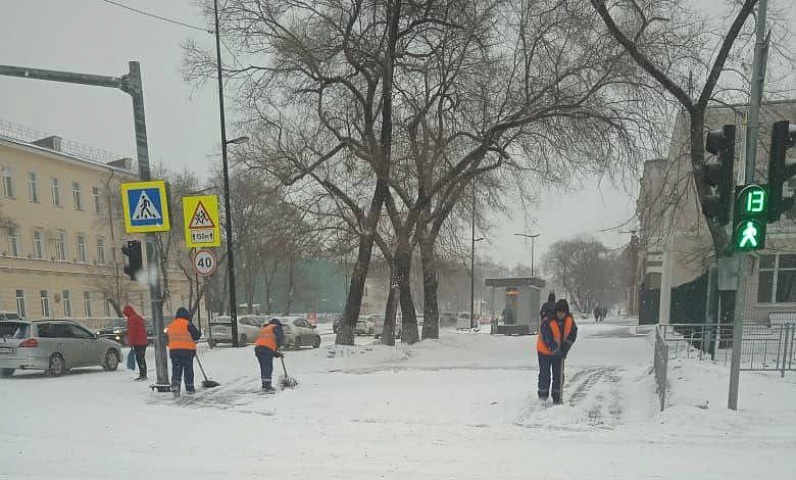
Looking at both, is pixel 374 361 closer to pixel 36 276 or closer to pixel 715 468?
pixel 715 468

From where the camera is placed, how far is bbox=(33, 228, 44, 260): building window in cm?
3209

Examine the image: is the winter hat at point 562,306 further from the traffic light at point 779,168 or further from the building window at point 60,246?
the building window at point 60,246

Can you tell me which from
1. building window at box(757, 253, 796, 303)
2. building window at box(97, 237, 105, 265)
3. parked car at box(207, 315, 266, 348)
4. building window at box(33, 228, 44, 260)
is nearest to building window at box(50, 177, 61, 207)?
building window at box(33, 228, 44, 260)

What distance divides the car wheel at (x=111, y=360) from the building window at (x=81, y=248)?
28.0 meters

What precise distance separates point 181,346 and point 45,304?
31465mm

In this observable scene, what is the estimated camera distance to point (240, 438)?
19.1 ft

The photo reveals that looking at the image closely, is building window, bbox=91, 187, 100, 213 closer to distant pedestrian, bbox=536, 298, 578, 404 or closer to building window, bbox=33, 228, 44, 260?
building window, bbox=33, 228, 44, 260

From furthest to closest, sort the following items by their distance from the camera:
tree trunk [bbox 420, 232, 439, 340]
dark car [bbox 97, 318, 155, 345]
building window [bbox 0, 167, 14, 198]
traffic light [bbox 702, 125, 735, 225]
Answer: building window [bbox 0, 167, 14, 198]
dark car [bbox 97, 318, 155, 345]
tree trunk [bbox 420, 232, 439, 340]
traffic light [bbox 702, 125, 735, 225]

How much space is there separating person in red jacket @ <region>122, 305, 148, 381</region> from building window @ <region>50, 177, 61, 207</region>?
2957cm

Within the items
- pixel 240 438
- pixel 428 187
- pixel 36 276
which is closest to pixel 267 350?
pixel 240 438

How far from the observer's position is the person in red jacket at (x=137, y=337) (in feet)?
34.0

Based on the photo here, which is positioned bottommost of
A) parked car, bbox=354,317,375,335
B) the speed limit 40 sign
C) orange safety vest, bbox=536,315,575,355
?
parked car, bbox=354,317,375,335

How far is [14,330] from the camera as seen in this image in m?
10.8

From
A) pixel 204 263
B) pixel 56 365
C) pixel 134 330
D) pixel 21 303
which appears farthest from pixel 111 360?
pixel 21 303
